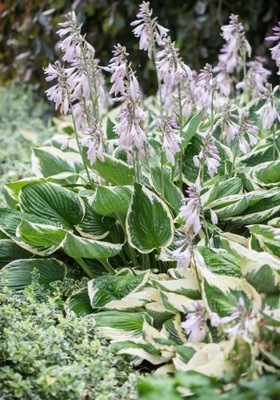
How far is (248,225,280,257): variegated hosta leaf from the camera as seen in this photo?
250 cm

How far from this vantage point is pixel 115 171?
9.86 feet

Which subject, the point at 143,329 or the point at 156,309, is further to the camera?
the point at 156,309

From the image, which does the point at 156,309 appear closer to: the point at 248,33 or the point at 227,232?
the point at 227,232

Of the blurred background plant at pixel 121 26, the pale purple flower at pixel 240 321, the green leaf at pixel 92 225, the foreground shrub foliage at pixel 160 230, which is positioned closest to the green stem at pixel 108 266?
the foreground shrub foliage at pixel 160 230

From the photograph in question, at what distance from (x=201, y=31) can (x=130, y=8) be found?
64 centimetres

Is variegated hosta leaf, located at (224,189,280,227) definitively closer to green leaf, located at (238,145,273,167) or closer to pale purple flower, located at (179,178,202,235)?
green leaf, located at (238,145,273,167)

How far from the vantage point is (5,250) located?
3.03m

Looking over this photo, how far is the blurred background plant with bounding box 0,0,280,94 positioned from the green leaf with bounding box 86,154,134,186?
139 inches

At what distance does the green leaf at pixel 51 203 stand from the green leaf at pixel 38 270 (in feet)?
0.52

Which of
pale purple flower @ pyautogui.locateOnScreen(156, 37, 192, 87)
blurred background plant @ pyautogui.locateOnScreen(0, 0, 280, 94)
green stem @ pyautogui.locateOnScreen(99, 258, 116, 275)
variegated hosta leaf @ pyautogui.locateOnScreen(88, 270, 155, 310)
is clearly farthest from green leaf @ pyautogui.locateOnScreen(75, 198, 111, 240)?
blurred background plant @ pyautogui.locateOnScreen(0, 0, 280, 94)

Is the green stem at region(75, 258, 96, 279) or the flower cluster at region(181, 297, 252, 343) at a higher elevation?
the flower cluster at region(181, 297, 252, 343)

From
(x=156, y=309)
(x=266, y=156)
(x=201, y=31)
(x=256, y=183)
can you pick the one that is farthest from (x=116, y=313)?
(x=201, y=31)

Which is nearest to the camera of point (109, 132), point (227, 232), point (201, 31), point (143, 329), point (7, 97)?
point (143, 329)

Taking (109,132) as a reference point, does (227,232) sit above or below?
below
